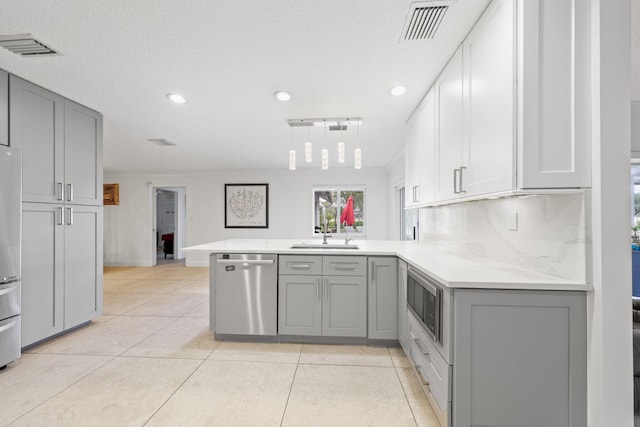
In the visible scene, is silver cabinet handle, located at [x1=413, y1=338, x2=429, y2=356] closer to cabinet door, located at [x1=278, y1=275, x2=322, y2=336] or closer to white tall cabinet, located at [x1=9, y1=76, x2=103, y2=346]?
cabinet door, located at [x1=278, y1=275, x2=322, y2=336]

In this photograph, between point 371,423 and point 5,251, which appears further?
point 5,251

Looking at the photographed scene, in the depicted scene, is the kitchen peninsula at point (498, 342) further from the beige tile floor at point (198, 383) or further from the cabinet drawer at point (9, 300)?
the cabinet drawer at point (9, 300)

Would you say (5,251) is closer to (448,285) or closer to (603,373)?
(448,285)

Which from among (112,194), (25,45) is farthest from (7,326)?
(112,194)

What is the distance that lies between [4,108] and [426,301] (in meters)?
3.61

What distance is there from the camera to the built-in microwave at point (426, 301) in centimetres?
166

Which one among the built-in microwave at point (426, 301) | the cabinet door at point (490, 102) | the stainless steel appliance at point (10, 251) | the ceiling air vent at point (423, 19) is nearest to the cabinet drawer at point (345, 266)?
the built-in microwave at point (426, 301)

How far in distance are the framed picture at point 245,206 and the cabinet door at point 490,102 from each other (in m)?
5.84

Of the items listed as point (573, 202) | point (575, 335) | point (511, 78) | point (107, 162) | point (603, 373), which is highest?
point (107, 162)

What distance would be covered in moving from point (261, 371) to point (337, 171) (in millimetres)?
5413

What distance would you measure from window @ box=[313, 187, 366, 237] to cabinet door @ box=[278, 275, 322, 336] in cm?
444

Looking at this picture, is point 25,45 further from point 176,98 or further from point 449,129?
point 449,129

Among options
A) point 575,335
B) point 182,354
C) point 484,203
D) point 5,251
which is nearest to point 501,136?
point 484,203

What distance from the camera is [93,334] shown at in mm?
3059
